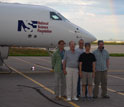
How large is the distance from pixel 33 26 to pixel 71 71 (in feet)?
26.5

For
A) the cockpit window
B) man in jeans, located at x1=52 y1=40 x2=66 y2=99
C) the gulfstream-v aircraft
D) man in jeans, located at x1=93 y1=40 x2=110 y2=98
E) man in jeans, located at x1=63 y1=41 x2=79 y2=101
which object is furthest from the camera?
the cockpit window

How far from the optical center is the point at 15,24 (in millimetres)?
16891

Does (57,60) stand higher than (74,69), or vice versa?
(57,60)

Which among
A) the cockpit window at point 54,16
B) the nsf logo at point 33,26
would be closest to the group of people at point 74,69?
the nsf logo at point 33,26

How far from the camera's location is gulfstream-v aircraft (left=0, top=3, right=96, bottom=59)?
16.9 m

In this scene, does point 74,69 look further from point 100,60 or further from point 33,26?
point 33,26

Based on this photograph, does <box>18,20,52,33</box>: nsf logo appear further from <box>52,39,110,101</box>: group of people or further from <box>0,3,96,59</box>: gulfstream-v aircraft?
<box>52,39,110,101</box>: group of people

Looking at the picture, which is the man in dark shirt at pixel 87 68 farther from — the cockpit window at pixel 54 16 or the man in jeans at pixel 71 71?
the cockpit window at pixel 54 16

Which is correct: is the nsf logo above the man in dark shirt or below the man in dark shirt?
above

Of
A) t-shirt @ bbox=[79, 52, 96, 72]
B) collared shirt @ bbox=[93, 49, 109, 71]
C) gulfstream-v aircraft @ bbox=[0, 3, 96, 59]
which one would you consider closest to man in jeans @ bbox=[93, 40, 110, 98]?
collared shirt @ bbox=[93, 49, 109, 71]

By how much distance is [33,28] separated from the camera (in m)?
17.2

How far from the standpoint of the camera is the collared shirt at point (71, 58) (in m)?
9.67

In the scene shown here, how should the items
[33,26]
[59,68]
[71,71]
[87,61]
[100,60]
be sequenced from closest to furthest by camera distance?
[71,71]
[87,61]
[59,68]
[100,60]
[33,26]

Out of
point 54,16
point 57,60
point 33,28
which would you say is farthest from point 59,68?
point 54,16
